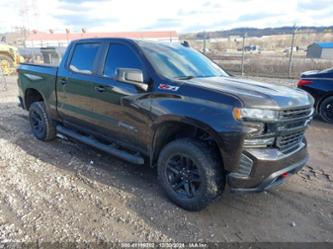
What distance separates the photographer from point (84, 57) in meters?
4.59

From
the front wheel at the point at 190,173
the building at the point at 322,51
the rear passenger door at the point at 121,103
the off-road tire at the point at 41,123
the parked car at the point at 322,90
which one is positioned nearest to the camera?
the front wheel at the point at 190,173

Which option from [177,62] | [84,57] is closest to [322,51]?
[177,62]

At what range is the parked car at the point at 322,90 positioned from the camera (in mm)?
7055

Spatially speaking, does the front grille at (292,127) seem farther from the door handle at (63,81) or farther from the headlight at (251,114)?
the door handle at (63,81)

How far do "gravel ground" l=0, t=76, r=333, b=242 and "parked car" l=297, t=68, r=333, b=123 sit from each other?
2.80 metres

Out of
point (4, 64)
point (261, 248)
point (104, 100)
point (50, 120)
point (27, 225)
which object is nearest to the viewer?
point (261, 248)

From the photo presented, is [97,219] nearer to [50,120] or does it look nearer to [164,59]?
[164,59]

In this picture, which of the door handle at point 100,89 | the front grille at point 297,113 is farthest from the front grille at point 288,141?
the door handle at point 100,89

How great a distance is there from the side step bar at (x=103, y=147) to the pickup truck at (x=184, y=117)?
0.07 feet

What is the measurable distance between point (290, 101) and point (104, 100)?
2.42 m

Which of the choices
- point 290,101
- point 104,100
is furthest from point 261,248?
point 104,100

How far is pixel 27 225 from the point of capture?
3.05m

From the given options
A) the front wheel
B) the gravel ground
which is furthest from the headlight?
the gravel ground

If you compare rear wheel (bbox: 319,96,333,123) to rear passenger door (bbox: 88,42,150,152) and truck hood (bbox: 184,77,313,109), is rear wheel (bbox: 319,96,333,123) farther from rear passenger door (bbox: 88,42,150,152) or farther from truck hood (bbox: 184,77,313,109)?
rear passenger door (bbox: 88,42,150,152)
